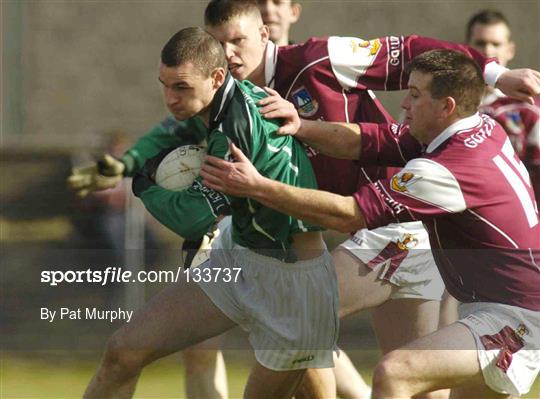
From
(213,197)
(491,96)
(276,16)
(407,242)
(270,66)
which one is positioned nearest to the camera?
(213,197)

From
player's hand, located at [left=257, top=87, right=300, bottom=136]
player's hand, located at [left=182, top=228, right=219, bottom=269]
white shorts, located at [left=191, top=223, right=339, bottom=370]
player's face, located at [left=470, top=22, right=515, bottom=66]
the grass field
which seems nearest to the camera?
player's hand, located at [left=257, top=87, right=300, bottom=136]

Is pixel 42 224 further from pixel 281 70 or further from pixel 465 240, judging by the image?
pixel 465 240

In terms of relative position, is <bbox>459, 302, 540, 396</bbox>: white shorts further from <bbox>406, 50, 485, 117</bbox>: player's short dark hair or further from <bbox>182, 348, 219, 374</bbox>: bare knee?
<bbox>182, 348, 219, 374</bbox>: bare knee

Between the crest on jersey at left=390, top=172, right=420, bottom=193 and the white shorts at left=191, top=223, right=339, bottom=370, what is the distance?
595 mm

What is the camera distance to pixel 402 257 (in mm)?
5344

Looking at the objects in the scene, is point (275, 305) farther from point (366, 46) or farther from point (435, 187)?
point (366, 46)

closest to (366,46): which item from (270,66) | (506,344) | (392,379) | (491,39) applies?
(270,66)

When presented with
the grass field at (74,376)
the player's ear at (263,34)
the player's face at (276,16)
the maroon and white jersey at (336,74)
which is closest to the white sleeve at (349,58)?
the maroon and white jersey at (336,74)

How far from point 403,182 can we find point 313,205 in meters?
0.33

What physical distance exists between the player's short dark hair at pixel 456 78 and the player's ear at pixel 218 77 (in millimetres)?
722

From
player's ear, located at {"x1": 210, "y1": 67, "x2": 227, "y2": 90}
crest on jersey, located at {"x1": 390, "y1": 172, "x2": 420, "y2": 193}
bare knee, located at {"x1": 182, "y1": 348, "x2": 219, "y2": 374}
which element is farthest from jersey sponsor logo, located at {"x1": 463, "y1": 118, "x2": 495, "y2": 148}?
bare knee, located at {"x1": 182, "y1": 348, "x2": 219, "y2": 374}

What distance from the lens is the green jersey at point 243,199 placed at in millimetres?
4570

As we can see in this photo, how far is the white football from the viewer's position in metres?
4.82

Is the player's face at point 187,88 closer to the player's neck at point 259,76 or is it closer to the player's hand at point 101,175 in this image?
the player's neck at point 259,76
